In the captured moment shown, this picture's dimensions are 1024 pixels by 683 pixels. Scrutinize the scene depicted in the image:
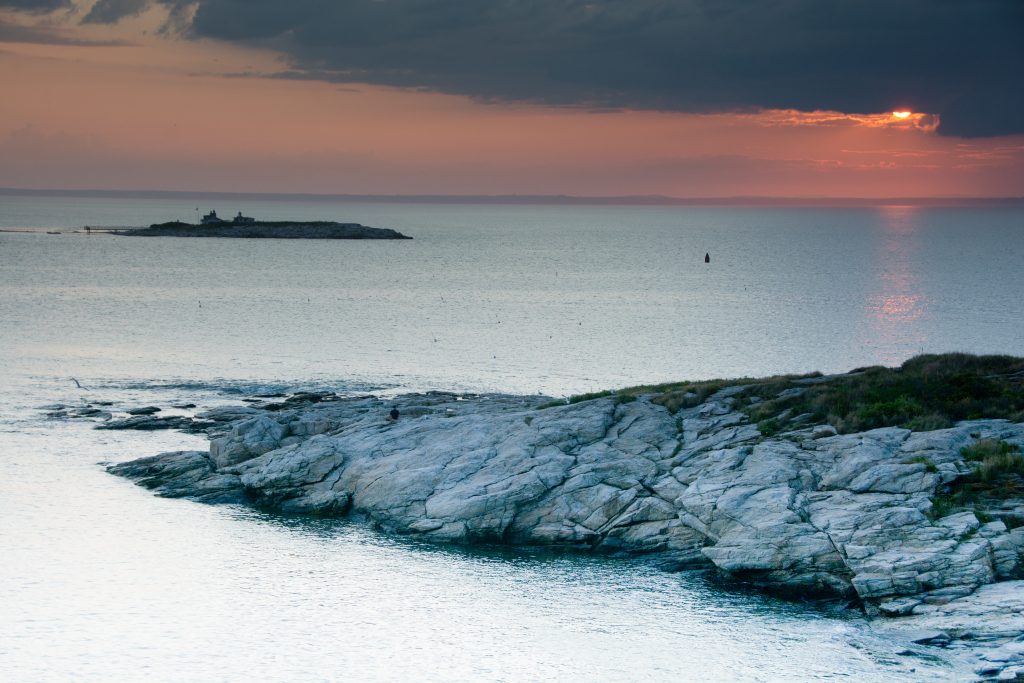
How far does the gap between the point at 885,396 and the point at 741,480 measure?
365 inches

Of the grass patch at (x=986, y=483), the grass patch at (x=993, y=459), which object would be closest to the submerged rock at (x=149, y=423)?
the grass patch at (x=986, y=483)

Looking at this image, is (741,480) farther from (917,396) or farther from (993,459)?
(917,396)

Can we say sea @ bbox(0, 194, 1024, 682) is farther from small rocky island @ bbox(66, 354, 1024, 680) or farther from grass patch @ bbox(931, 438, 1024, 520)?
grass patch @ bbox(931, 438, 1024, 520)

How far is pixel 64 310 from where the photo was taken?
109 meters

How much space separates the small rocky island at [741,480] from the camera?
30531 mm

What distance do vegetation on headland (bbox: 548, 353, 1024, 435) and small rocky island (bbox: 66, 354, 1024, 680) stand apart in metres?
0.11

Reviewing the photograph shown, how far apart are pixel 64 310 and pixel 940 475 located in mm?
96679

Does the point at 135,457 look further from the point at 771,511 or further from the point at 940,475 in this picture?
the point at 940,475

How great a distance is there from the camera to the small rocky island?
30.5 m

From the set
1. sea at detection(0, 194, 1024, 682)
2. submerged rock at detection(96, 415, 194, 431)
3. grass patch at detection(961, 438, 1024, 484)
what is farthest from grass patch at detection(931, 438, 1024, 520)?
submerged rock at detection(96, 415, 194, 431)

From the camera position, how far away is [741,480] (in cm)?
3675

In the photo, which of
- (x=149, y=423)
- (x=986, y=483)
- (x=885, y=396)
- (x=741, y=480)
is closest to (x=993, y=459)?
(x=986, y=483)

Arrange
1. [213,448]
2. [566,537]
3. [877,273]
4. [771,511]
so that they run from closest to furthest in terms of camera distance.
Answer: [771,511]
[566,537]
[213,448]
[877,273]

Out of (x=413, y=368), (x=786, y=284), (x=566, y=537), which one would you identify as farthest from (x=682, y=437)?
(x=786, y=284)
